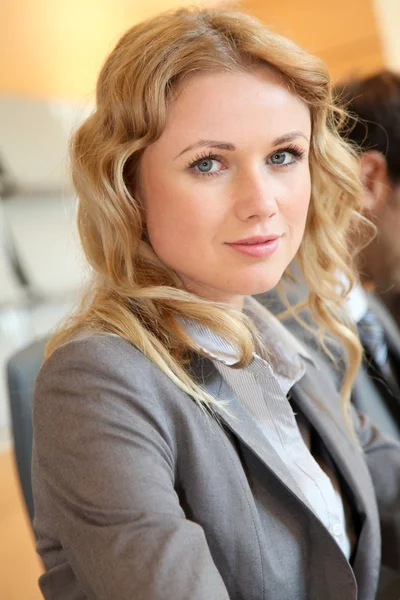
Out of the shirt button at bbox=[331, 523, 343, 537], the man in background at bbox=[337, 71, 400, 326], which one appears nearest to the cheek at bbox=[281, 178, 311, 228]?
the shirt button at bbox=[331, 523, 343, 537]

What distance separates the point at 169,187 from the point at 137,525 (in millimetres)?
446

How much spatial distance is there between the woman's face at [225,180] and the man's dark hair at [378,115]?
35.6 inches

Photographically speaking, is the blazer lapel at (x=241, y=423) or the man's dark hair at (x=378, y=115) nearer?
the blazer lapel at (x=241, y=423)

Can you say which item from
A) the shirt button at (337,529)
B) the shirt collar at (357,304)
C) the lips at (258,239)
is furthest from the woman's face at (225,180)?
the shirt collar at (357,304)

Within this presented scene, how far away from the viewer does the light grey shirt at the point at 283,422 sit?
958 millimetres

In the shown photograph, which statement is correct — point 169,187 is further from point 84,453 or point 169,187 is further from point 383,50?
point 383,50

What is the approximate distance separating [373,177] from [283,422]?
1.03 meters

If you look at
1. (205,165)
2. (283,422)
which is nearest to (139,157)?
(205,165)

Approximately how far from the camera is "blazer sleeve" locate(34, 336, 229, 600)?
2.31 feet

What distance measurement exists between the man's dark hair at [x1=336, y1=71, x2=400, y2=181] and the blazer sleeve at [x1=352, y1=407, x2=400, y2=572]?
832mm

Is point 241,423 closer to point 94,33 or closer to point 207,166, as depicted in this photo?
point 207,166

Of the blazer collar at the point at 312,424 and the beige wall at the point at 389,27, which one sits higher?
the beige wall at the point at 389,27

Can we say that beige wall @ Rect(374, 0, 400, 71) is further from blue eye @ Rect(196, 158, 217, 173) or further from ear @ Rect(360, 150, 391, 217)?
blue eye @ Rect(196, 158, 217, 173)

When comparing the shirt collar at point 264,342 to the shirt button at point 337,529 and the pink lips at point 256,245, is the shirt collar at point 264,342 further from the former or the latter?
the shirt button at point 337,529
